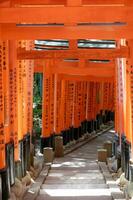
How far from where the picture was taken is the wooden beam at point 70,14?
8031 millimetres

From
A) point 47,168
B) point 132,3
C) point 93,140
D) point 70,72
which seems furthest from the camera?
point 93,140

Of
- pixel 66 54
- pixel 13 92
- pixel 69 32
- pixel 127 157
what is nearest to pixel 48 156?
pixel 127 157

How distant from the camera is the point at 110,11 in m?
8.10

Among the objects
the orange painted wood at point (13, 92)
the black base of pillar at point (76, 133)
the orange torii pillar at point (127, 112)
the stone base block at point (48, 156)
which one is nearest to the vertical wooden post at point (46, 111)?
the stone base block at point (48, 156)

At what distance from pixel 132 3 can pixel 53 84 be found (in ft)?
36.9

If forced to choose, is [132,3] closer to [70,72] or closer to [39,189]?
[39,189]

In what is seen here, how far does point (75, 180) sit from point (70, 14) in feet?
24.0

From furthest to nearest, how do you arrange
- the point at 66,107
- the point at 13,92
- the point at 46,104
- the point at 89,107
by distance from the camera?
the point at 89,107 → the point at 66,107 → the point at 46,104 → the point at 13,92

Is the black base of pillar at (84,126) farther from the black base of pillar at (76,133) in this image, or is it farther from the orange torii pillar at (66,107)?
the orange torii pillar at (66,107)

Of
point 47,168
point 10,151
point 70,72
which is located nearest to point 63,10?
point 10,151

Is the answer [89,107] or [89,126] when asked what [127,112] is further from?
[89,126]

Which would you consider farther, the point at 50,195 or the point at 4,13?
the point at 50,195

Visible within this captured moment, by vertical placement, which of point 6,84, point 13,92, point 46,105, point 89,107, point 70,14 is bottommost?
point 89,107

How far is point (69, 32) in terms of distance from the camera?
8.97 m
